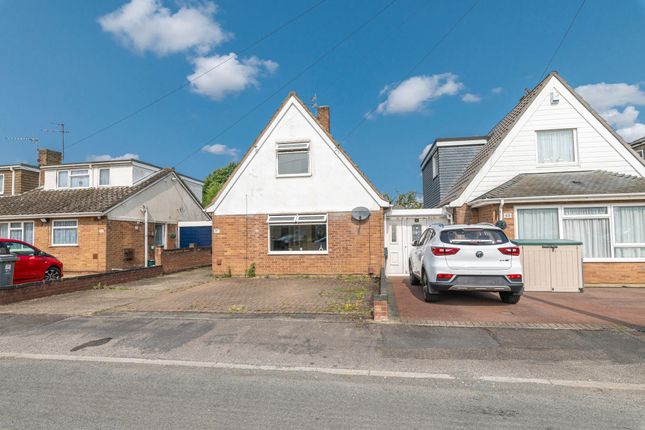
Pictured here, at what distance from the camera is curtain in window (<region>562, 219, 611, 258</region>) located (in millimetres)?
10789

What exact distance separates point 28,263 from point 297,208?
846cm

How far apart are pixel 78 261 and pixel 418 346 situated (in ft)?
55.1

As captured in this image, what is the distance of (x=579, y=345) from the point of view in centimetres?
531

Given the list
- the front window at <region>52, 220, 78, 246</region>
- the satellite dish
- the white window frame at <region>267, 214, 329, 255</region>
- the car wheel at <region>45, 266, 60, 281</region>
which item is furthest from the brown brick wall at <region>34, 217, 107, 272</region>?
the satellite dish

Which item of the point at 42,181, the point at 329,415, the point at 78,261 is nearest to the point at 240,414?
the point at 329,415

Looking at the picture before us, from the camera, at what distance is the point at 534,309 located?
24.7 feet

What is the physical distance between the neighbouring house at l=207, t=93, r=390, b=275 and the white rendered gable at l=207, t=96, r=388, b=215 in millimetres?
35

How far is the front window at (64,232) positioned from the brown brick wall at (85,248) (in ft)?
0.62

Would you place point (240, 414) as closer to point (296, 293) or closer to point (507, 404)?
point (507, 404)

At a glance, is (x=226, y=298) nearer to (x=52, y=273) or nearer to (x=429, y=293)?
(x=429, y=293)

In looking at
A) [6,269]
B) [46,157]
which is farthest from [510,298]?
[46,157]

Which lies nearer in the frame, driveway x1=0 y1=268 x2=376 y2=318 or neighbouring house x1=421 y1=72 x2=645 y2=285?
driveway x1=0 y1=268 x2=376 y2=318

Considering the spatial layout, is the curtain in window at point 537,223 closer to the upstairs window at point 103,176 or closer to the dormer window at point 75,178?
the upstairs window at point 103,176

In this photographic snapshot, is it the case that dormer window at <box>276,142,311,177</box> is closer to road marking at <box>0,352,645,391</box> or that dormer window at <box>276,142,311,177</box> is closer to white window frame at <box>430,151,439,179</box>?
white window frame at <box>430,151,439,179</box>
